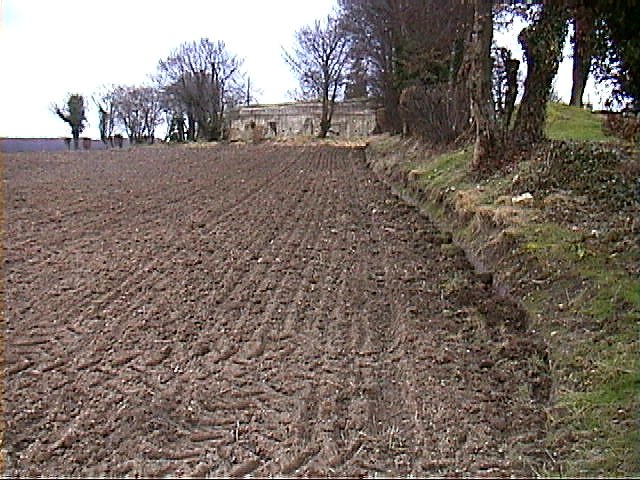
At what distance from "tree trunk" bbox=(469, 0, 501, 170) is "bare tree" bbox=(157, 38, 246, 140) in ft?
141

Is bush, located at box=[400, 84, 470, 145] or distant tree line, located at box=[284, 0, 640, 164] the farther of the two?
bush, located at box=[400, 84, 470, 145]

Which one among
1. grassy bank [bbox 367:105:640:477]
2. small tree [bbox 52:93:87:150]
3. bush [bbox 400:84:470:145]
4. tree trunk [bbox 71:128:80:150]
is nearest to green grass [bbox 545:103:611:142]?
bush [bbox 400:84:470:145]

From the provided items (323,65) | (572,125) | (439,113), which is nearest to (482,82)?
(439,113)

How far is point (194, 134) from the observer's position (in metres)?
57.2

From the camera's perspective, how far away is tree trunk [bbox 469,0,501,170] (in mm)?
12133

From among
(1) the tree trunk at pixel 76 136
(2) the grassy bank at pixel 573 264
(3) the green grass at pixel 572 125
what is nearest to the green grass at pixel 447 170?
(2) the grassy bank at pixel 573 264

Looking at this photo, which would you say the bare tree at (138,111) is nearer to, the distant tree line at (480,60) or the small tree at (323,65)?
the small tree at (323,65)

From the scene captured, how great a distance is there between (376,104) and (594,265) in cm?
2974

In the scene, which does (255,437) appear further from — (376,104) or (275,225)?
(376,104)

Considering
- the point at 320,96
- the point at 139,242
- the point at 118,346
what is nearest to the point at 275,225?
the point at 139,242

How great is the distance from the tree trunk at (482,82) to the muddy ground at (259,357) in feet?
10.7

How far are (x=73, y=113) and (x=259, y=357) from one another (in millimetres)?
53813

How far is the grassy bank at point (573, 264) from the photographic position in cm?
383

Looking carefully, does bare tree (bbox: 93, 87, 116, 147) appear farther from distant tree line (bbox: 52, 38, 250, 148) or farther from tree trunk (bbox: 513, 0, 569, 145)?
tree trunk (bbox: 513, 0, 569, 145)
